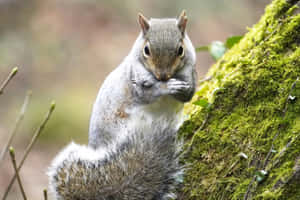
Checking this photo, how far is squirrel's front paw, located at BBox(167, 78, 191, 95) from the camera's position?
6.28ft

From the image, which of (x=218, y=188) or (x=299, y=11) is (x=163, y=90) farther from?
(x=299, y=11)

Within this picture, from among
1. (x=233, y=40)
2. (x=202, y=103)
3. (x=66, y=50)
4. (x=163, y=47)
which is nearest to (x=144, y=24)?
(x=163, y=47)

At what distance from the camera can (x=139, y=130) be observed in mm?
1662

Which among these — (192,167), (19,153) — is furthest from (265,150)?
(19,153)

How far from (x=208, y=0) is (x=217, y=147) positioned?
647 cm

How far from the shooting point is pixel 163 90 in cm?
200

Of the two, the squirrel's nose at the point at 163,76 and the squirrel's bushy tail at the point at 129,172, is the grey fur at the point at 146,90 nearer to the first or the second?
the squirrel's nose at the point at 163,76

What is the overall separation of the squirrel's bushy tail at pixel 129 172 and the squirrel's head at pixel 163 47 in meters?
0.42

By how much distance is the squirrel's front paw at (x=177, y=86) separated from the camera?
1914 millimetres

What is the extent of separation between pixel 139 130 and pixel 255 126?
475mm

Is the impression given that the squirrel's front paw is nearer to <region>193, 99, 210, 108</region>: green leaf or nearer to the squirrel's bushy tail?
<region>193, 99, 210, 108</region>: green leaf

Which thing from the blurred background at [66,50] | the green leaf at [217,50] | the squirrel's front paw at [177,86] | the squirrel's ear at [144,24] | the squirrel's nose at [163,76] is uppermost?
the blurred background at [66,50]

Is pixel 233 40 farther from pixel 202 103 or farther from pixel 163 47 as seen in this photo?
pixel 202 103

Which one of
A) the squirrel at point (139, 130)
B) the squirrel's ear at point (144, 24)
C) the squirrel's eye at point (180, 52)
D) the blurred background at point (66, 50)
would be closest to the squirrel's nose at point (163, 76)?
the squirrel at point (139, 130)
